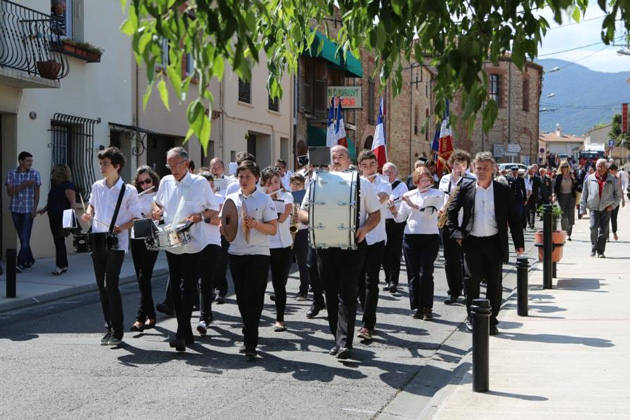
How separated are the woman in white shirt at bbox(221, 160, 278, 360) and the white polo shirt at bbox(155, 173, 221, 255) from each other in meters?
0.29

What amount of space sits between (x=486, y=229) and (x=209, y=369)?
10.5 ft

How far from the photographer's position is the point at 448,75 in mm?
4375

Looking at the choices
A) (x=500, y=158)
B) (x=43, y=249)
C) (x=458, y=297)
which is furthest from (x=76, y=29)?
(x=500, y=158)

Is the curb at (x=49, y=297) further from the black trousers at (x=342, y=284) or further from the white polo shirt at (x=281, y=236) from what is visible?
the black trousers at (x=342, y=284)

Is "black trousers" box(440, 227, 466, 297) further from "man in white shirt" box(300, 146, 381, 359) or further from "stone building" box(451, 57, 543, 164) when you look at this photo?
"stone building" box(451, 57, 543, 164)

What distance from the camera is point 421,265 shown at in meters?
9.89

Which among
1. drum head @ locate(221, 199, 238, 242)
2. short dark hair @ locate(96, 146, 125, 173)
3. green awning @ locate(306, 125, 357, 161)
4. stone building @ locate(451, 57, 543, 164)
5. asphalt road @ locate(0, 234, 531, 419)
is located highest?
stone building @ locate(451, 57, 543, 164)

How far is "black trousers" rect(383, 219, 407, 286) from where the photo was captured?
11778 mm

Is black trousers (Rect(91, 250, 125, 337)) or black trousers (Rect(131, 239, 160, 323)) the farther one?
black trousers (Rect(131, 239, 160, 323))

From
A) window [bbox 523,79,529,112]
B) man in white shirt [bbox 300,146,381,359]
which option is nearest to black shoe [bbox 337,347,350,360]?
man in white shirt [bbox 300,146,381,359]

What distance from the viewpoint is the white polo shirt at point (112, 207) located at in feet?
26.9

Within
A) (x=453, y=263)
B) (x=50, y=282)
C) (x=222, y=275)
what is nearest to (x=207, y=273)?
(x=222, y=275)

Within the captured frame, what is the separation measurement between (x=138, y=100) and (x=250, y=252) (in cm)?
1302

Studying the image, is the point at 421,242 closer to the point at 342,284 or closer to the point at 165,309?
the point at 342,284
